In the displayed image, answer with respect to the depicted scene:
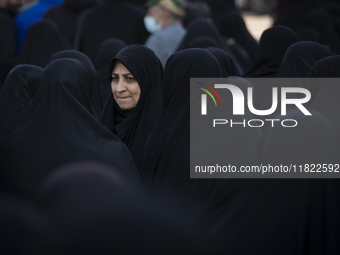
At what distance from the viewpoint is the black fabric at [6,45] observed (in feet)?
19.9

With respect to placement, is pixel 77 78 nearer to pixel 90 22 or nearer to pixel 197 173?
pixel 197 173

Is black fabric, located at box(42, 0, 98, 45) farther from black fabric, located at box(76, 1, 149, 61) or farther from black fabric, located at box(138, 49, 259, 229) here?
black fabric, located at box(138, 49, 259, 229)

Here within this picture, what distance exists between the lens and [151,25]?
678cm

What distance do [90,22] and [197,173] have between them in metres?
3.58

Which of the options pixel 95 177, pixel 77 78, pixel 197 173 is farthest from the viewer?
pixel 77 78

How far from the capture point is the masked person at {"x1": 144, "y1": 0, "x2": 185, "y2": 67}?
6.46 metres

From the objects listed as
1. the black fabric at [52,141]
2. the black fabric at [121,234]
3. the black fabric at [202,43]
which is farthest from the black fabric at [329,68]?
the black fabric at [121,234]

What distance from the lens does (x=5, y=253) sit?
1911 millimetres

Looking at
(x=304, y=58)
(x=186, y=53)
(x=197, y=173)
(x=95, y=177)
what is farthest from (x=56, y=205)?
(x=304, y=58)

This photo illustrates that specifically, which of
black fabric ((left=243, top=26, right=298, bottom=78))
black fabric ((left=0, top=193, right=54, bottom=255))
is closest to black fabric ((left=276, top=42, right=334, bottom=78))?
black fabric ((left=243, top=26, right=298, bottom=78))

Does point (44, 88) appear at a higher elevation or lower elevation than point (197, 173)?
higher

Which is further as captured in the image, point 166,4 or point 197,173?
point 166,4

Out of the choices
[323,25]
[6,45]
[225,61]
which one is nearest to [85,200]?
[225,61]

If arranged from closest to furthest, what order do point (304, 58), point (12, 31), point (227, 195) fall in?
point (227, 195) < point (304, 58) < point (12, 31)
